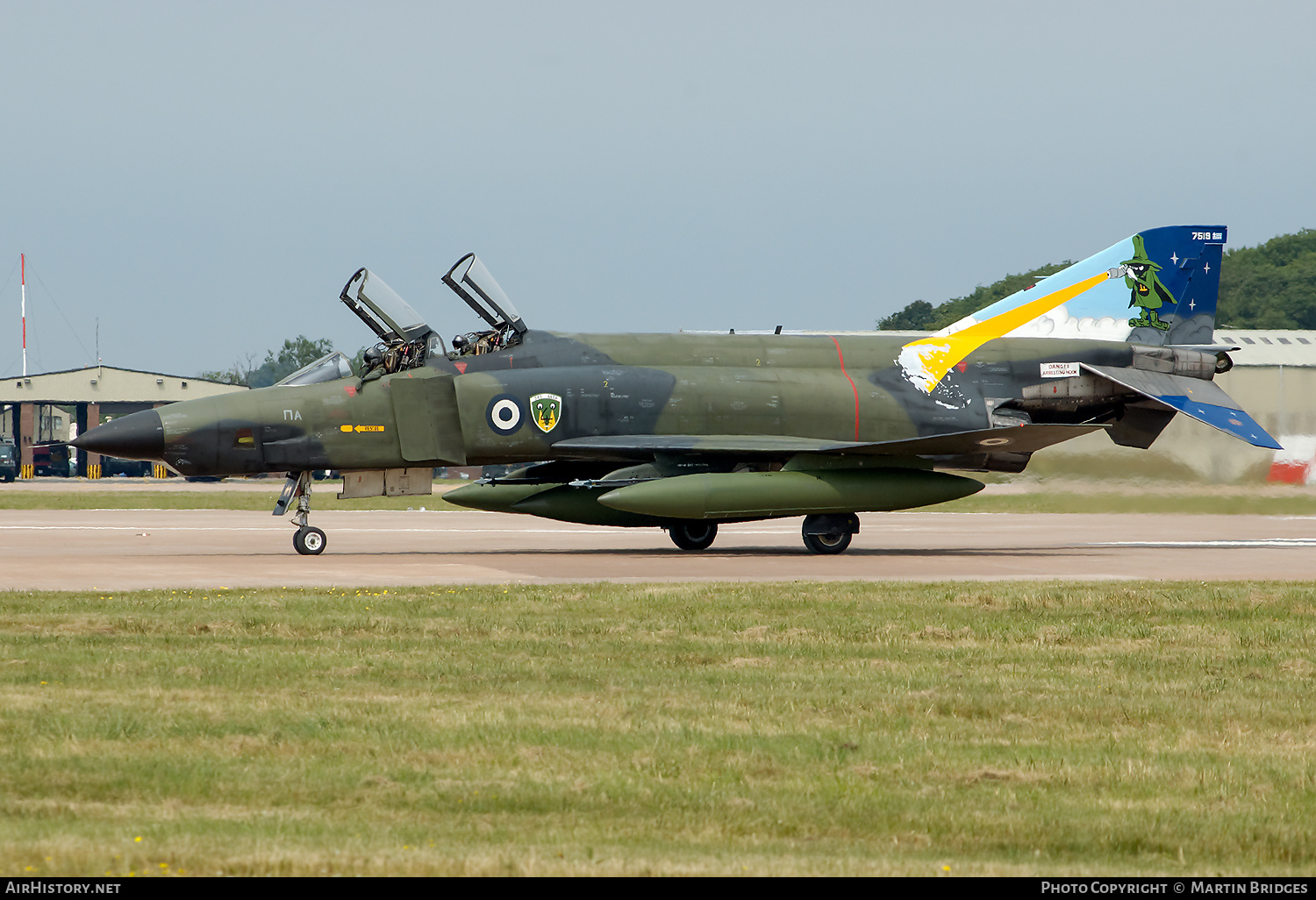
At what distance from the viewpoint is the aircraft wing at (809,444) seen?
1962 cm

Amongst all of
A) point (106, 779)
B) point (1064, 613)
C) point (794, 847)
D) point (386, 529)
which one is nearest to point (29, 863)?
point (106, 779)

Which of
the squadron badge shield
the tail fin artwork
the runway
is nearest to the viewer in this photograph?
the runway

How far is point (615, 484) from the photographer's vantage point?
20.0 m

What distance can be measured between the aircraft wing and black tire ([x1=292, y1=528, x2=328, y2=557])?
363 cm

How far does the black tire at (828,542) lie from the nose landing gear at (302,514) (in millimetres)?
7160

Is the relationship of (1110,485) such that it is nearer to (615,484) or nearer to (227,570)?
(615,484)

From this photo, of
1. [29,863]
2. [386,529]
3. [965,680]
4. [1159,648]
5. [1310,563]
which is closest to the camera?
[29,863]

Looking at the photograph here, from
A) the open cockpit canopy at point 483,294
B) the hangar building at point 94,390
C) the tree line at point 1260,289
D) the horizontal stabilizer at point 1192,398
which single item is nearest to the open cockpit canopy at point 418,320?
the open cockpit canopy at point 483,294

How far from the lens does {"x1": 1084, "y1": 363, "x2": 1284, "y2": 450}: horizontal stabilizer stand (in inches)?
837

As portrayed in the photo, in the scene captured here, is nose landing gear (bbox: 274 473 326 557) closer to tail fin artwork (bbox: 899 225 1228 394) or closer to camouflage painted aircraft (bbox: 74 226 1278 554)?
camouflage painted aircraft (bbox: 74 226 1278 554)

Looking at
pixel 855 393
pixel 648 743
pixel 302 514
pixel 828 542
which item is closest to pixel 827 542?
pixel 828 542

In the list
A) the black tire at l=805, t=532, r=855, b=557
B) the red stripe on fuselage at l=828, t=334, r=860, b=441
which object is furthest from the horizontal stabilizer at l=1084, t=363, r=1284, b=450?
the black tire at l=805, t=532, r=855, b=557

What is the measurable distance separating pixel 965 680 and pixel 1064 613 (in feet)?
12.6

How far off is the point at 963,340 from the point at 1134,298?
127 inches
